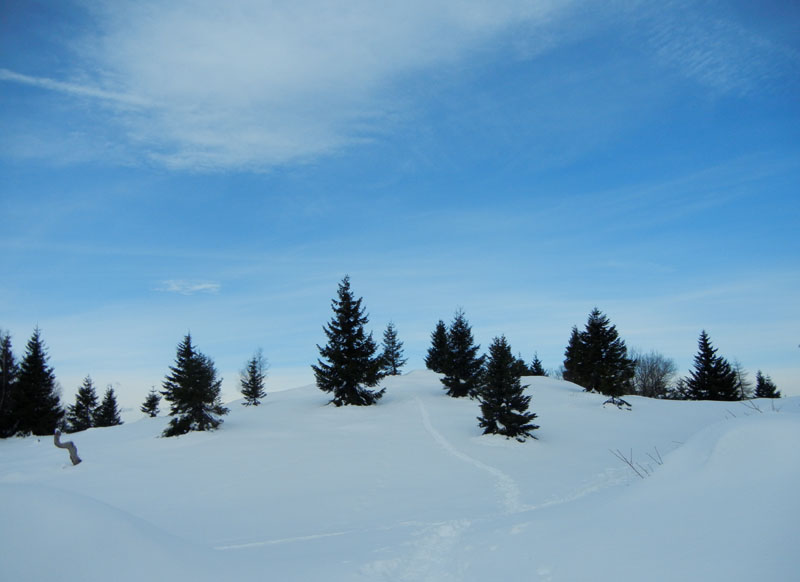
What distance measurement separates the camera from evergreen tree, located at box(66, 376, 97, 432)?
47.9 meters

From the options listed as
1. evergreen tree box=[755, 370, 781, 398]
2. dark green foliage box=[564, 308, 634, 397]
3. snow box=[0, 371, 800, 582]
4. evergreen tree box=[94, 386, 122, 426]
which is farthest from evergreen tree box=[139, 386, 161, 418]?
evergreen tree box=[755, 370, 781, 398]

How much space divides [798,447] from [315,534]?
27.8 feet

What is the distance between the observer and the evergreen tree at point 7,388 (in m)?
30.7

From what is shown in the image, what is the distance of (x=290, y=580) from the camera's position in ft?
18.2

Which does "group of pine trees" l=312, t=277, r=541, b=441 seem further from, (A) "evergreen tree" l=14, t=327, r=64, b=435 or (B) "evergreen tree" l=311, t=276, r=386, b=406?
(A) "evergreen tree" l=14, t=327, r=64, b=435

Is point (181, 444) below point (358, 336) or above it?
below

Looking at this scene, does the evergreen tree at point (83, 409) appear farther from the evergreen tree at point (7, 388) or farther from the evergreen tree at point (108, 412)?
the evergreen tree at point (7, 388)

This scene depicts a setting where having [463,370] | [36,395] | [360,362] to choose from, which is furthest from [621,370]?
[36,395]

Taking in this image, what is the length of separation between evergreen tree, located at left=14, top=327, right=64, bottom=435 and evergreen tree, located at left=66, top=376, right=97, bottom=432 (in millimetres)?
17152

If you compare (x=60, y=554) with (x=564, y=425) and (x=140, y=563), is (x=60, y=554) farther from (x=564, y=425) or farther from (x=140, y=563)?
(x=564, y=425)

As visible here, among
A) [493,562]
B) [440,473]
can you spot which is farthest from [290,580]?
[440,473]

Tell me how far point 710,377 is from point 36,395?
57698 millimetres

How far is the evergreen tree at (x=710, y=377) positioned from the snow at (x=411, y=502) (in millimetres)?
19593

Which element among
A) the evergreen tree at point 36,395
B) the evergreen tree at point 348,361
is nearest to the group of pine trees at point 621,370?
the evergreen tree at point 348,361
